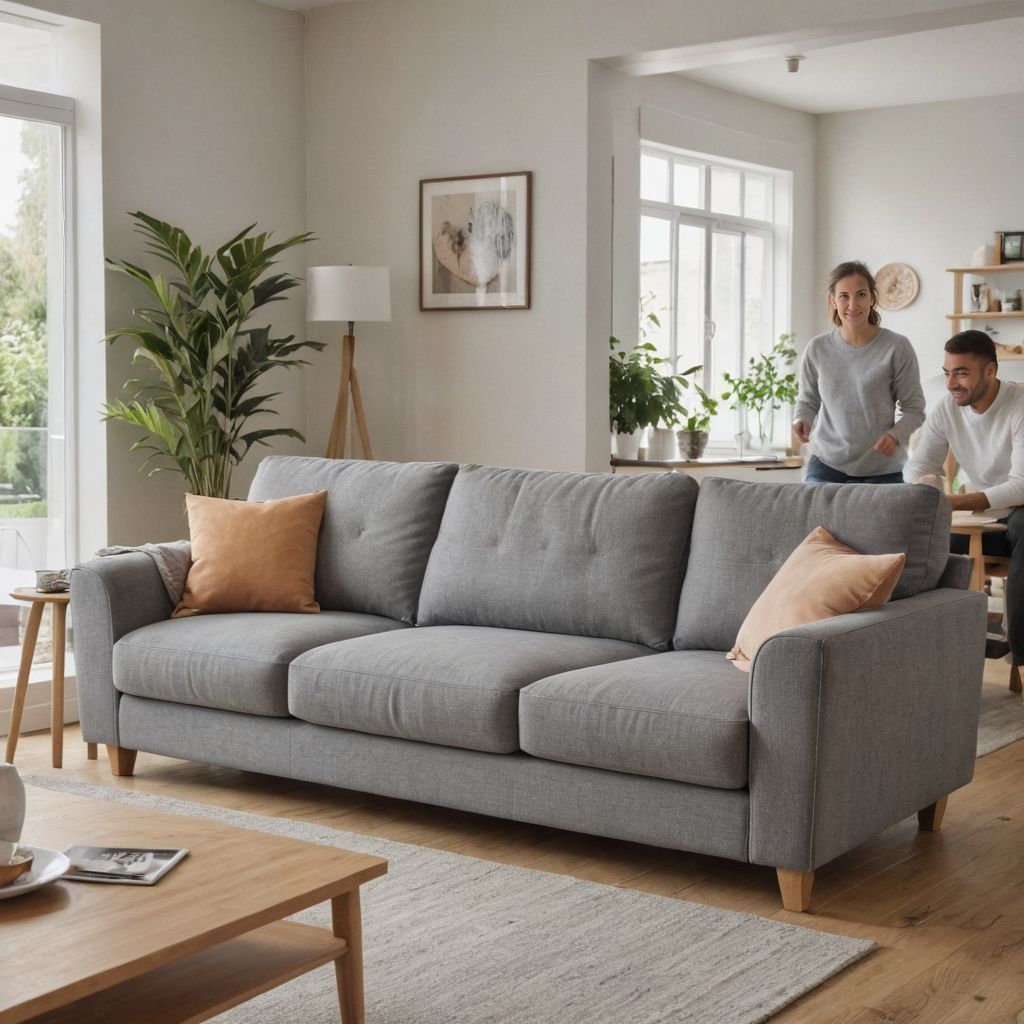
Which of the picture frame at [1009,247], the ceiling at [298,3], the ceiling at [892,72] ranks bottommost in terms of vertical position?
the picture frame at [1009,247]

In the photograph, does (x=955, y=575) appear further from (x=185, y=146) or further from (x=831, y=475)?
(x=185, y=146)

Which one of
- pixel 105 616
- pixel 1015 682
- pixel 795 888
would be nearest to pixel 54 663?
pixel 105 616

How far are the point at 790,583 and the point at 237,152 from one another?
11.4ft

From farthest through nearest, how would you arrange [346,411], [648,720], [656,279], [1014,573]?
[656,279]
[346,411]
[1014,573]
[648,720]

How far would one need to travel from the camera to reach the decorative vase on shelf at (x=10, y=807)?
2137 millimetres

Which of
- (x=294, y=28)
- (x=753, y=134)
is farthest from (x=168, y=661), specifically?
(x=753, y=134)

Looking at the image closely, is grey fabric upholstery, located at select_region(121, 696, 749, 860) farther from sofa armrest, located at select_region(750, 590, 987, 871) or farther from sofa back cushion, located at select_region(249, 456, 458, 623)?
sofa back cushion, located at select_region(249, 456, 458, 623)

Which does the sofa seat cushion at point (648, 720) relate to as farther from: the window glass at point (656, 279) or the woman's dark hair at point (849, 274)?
the window glass at point (656, 279)

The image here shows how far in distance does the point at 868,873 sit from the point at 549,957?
91cm

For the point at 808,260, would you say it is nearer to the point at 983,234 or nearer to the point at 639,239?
the point at 983,234

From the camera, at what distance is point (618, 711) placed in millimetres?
3121

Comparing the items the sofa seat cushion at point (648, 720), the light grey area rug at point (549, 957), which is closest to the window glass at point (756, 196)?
the sofa seat cushion at point (648, 720)

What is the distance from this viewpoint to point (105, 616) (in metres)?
4.03

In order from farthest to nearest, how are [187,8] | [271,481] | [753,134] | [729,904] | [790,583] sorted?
1. [753,134]
2. [187,8]
3. [271,481]
4. [790,583]
5. [729,904]
